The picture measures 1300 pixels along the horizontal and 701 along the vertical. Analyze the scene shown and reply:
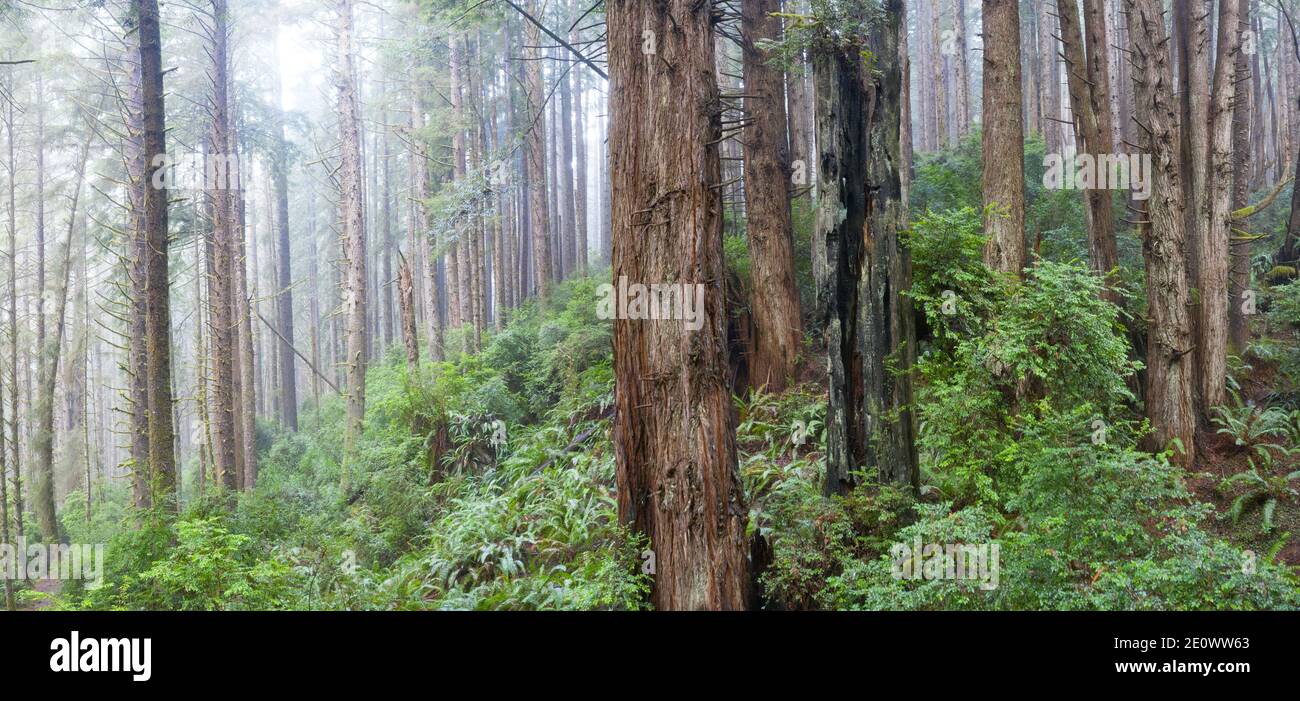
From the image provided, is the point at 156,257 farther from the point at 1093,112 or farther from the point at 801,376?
the point at 1093,112

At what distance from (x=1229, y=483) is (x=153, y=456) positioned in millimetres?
11842

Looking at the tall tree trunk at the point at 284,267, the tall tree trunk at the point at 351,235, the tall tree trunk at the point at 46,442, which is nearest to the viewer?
the tall tree trunk at the point at 351,235

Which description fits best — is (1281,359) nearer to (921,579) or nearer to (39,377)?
(921,579)

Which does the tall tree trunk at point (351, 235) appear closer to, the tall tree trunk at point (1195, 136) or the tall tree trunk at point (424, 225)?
the tall tree trunk at point (424, 225)

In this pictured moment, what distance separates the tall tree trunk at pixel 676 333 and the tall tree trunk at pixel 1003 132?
16.0 ft

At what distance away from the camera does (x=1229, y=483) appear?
282 inches

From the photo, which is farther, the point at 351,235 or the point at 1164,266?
the point at 351,235

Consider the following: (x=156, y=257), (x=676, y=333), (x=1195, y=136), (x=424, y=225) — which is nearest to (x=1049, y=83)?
(x=1195, y=136)

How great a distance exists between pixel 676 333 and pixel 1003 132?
6.06 meters

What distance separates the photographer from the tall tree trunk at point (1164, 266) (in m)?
7.77

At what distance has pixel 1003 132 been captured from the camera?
8.70 metres

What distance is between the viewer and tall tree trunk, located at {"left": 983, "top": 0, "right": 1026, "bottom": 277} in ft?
27.8

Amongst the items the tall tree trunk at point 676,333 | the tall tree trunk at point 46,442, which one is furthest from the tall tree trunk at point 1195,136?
the tall tree trunk at point 46,442

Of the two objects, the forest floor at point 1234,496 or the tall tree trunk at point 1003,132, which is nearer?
the forest floor at point 1234,496
